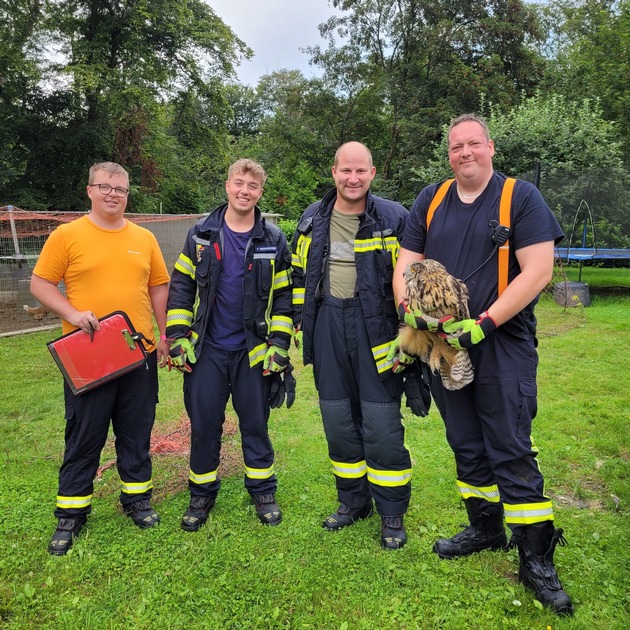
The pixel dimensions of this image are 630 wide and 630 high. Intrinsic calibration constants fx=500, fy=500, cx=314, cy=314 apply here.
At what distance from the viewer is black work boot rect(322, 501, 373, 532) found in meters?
3.17

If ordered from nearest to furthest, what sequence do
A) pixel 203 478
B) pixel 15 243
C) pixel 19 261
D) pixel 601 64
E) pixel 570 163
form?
1. pixel 203 478
2. pixel 15 243
3. pixel 19 261
4. pixel 570 163
5. pixel 601 64

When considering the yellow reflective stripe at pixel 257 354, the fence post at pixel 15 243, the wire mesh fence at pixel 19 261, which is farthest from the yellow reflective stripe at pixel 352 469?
the fence post at pixel 15 243

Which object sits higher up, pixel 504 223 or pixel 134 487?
pixel 504 223

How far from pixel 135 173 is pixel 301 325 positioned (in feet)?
58.7

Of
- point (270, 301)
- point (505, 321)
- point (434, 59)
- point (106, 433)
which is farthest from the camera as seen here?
point (434, 59)

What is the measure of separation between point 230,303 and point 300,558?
1572mm

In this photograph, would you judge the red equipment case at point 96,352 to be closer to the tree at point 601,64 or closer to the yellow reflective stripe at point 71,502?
the yellow reflective stripe at point 71,502

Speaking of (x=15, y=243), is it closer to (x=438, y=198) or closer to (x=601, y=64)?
(x=438, y=198)

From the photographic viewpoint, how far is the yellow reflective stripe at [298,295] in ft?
10.7

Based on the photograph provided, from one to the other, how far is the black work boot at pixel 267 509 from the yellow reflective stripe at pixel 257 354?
3.08 feet

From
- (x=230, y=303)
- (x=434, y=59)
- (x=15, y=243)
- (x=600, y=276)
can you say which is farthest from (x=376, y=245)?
(x=434, y=59)

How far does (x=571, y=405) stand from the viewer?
519cm

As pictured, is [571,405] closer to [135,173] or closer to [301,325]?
[301,325]

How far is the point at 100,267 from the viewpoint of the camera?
2.95m
